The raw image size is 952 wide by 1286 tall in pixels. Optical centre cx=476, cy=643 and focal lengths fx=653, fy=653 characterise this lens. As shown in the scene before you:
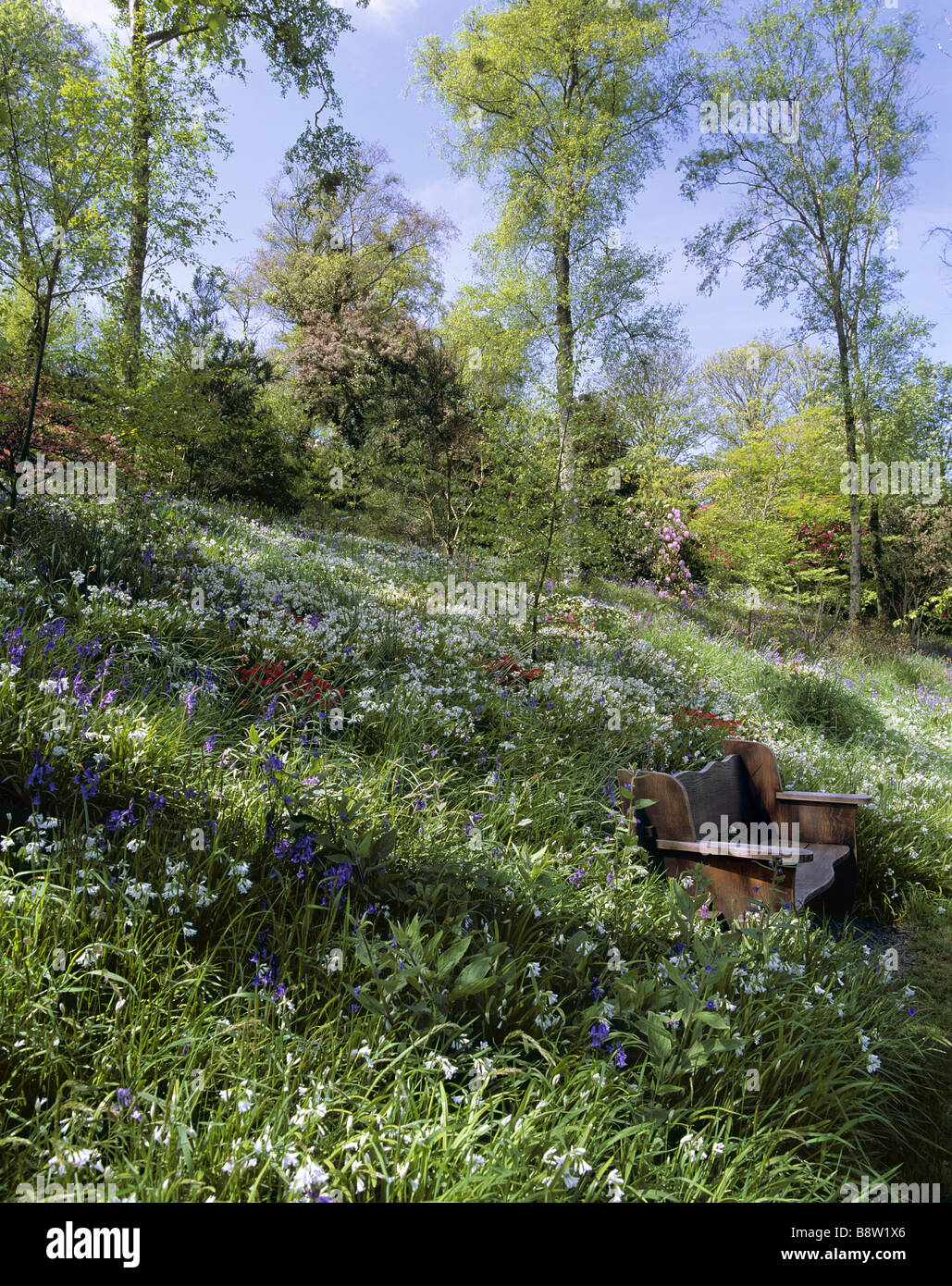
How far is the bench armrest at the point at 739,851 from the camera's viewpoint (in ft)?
9.25

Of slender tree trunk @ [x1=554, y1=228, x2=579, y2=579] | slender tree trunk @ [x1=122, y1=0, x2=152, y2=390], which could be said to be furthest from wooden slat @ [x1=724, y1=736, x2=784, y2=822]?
slender tree trunk @ [x1=122, y1=0, x2=152, y2=390]

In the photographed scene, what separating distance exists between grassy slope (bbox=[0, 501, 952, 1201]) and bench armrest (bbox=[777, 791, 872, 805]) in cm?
75

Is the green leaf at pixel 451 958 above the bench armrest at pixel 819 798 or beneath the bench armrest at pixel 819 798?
beneath

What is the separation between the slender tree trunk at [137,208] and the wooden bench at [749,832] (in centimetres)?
779

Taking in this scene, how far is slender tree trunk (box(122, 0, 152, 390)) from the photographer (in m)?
7.73

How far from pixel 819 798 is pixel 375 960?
3050mm

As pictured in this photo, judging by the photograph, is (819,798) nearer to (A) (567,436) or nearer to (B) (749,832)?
(B) (749,832)

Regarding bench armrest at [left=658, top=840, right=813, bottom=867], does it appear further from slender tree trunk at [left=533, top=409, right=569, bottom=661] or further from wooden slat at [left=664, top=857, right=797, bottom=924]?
slender tree trunk at [left=533, top=409, right=569, bottom=661]

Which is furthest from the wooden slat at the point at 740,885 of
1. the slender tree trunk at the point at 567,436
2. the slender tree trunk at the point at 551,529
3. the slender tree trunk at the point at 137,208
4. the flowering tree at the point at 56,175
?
the slender tree trunk at the point at 137,208

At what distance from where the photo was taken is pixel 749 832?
13.4ft

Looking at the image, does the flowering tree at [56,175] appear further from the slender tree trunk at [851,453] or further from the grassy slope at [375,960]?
the slender tree trunk at [851,453]

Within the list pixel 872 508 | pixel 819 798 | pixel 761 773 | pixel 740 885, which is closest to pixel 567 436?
pixel 761 773
